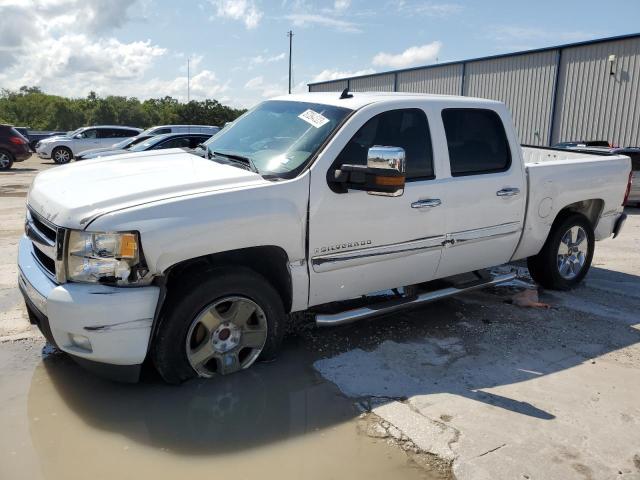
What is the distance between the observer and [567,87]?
1983 centimetres

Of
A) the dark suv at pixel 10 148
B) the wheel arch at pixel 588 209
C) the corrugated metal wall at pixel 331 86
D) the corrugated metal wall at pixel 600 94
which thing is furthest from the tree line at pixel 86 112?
the wheel arch at pixel 588 209

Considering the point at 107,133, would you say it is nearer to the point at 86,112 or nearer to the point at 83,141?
the point at 83,141

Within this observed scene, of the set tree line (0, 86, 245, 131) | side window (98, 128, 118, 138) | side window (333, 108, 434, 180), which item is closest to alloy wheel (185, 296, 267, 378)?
side window (333, 108, 434, 180)

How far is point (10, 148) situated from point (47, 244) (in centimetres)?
1972

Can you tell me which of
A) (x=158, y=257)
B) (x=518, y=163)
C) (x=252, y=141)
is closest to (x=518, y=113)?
(x=518, y=163)

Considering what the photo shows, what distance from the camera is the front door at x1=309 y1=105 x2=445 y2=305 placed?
3.79m

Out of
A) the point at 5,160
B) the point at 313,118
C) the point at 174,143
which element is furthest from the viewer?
the point at 5,160

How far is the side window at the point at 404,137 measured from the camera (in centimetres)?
405

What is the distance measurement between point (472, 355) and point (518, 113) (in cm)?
1990

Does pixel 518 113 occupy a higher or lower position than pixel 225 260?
higher

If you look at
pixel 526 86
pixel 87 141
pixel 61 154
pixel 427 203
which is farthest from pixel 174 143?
pixel 526 86

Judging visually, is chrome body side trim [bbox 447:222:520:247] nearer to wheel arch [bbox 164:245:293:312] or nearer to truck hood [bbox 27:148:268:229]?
wheel arch [bbox 164:245:293:312]

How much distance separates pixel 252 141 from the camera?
14.3 ft

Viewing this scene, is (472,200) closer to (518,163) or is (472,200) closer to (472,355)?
(518,163)
